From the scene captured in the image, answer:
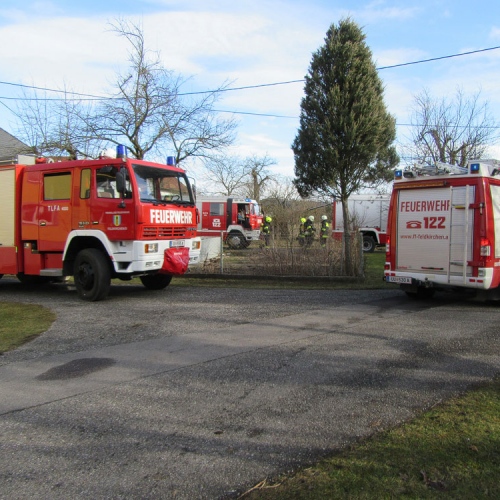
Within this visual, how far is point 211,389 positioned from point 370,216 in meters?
20.8

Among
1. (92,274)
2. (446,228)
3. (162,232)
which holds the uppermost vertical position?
(446,228)

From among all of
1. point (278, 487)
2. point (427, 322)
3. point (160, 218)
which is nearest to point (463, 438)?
point (278, 487)

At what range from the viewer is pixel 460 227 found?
8.62 meters

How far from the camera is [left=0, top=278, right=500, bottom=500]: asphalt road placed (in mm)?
3068

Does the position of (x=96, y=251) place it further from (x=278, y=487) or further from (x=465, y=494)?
(x=465, y=494)

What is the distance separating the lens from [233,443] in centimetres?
342

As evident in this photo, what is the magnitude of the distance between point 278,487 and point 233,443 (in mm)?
697

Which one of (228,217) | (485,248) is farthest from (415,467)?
(228,217)

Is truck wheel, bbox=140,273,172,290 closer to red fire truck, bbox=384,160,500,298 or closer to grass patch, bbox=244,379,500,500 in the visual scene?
red fire truck, bbox=384,160,500,298

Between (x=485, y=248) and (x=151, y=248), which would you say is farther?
(x=151, y=248)

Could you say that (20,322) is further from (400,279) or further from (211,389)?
(400,279)

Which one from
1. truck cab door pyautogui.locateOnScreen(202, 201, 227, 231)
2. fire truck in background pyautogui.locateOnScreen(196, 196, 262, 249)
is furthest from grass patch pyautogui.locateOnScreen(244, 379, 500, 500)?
truck cab door pyautogui.locateOnScreen(202, 201, 227, 231)

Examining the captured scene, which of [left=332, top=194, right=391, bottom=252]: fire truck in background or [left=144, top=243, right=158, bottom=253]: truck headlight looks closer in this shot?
[left=144, top=243, right=158, bottom=253]: truck headlight

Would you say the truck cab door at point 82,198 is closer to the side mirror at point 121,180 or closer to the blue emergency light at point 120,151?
the blue emergency light at point 120,151
